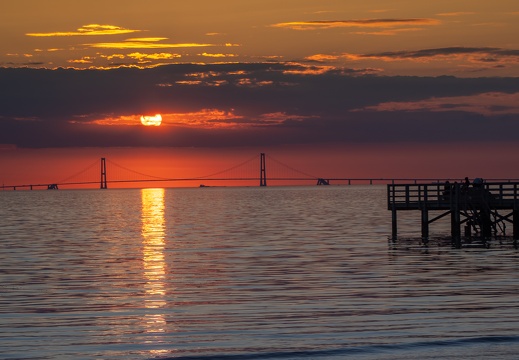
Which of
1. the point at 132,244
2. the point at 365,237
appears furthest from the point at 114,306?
the point at 365,237

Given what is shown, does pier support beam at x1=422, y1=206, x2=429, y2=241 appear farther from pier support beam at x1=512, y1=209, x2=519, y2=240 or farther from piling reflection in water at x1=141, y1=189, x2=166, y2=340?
piling reflection in water at x1=141, y1=189, x2=166, y2=340

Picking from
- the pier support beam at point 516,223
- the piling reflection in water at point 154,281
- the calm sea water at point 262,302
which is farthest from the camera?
the pier support beam at point 516,223

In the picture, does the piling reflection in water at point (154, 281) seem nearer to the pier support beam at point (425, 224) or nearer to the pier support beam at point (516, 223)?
the pier support beam at point (425, 224)

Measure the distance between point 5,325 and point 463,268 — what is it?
2022cm

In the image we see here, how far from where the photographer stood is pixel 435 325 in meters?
24.7

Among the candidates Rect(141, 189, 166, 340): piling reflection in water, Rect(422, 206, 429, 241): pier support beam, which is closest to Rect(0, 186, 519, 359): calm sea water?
Rect(141, 189, 166, 340): piling reflection in water

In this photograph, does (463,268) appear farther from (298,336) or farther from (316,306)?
(298,336)

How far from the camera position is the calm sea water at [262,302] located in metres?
22.2

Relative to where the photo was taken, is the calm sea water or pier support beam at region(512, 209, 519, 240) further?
pier support beam at region(512, 209, 519, 240)

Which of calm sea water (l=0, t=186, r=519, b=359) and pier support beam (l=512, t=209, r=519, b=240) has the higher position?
pier support beam (l=512, t=209, r=519, b=240)

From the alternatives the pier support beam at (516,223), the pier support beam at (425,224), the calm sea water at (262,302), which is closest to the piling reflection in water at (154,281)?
the calm sea water at (262,302)

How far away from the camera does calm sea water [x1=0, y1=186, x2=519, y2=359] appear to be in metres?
22.2

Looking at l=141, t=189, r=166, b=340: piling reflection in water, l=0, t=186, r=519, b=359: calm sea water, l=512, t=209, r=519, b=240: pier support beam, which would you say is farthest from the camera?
l=512, t=209, r=519, b=240: pier support beam

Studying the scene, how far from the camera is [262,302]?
Answer: 29734 mm
